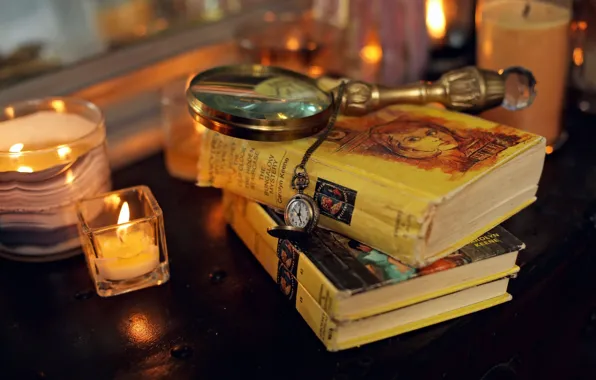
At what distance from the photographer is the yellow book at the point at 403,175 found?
0.54 m

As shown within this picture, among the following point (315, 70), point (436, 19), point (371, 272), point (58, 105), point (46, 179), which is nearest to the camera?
point (371, 272)

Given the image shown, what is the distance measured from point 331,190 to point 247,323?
0.14 m

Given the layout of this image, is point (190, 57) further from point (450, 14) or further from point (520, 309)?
point (520, 309)

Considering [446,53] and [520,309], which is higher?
[446,53]

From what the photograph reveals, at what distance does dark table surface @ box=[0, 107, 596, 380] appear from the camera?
21.5 inches

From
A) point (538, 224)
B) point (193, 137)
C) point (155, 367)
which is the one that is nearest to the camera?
point (155, 367)

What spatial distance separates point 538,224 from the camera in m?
0.70

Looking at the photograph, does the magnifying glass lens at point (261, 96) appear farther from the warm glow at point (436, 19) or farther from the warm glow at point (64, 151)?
the warm glow at point (436, 19)

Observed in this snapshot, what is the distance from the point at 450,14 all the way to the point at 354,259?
0.60 metres

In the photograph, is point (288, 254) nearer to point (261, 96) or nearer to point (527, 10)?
point (261, 96)

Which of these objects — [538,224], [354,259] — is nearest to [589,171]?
[538,224]

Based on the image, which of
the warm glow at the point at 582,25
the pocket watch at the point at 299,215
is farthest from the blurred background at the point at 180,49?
the pocket watch at the point at 299,215

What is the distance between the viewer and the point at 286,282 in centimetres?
60

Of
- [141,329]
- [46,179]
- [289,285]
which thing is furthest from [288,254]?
[46,179]
